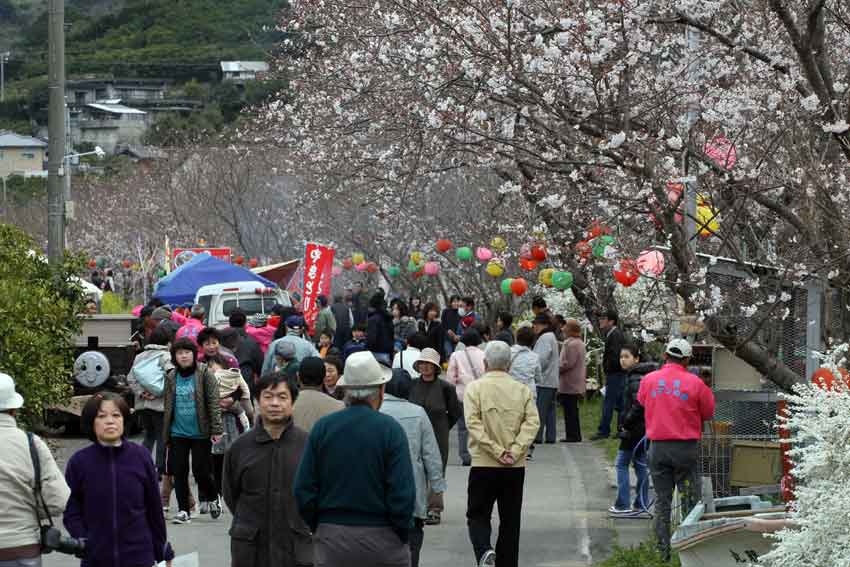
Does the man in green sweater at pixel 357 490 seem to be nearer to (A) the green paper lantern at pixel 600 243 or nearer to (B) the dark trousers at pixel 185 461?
(B) the dark trousers at pixel 185 461

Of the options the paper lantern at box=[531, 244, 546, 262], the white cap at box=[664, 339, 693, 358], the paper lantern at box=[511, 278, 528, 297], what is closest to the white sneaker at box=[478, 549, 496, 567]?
the white cap at box=[664, 339, 693, 358]

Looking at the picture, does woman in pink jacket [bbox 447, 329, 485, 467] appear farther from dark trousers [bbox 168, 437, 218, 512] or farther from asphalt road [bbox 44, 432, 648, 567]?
dark trousers [bbox 168, 437, 218, 512]

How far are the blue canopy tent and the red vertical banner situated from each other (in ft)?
4.87

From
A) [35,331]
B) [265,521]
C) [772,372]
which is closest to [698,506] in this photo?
[772,372]

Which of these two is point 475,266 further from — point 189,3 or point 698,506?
point 189,3

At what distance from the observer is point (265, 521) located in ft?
25.5

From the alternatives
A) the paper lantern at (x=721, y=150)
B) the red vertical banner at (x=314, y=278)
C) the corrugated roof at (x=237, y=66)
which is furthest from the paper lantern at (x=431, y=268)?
the corrugated roof at (x=237, y=66)

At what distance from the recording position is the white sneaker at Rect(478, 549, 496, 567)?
35.9 ft

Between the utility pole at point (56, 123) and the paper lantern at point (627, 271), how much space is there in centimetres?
923

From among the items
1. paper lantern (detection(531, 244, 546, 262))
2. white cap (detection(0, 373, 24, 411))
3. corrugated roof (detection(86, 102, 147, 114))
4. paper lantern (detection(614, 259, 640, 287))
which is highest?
corrugated roof (detection(86, 102, 147, 114))

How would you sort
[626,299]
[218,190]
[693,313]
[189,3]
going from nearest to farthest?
[693,313]
[626,299]
[218,190]
[189,3]

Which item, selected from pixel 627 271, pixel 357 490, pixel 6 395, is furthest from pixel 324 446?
pixel 627 271

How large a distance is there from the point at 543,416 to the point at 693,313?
326 inches

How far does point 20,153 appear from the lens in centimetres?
10831
